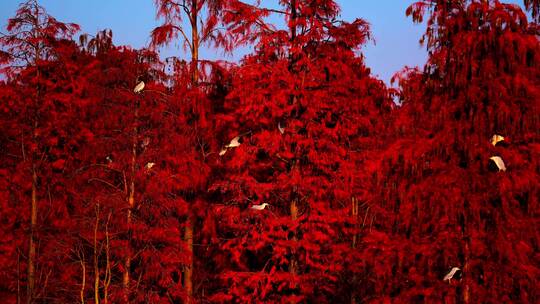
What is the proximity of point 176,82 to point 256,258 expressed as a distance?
691 cm

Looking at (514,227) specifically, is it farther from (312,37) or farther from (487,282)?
(312,37)

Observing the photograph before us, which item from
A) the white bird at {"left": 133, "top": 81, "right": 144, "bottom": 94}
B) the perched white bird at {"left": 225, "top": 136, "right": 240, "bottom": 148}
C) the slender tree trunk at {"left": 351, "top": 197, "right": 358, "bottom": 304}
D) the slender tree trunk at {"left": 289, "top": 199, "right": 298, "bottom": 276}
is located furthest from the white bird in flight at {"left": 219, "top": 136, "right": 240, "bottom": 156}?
the slender tree trunk at {"left": 351, "top": 197, "right": 358, "bottom": 304}

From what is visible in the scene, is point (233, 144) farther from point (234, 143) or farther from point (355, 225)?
point (355, 225)

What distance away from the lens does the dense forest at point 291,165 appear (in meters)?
12.9

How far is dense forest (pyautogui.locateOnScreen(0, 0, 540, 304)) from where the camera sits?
12.9 metres

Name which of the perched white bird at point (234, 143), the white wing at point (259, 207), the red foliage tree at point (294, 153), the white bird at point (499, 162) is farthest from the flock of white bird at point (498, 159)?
the perched white bird at point (234, 143)

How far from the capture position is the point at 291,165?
61.8 ft

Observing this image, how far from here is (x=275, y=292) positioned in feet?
63.2

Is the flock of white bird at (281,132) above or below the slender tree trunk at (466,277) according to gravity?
above

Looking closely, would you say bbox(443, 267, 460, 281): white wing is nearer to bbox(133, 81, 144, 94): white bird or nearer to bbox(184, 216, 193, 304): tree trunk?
bbox(184, 216, 193, 304): tree trunk

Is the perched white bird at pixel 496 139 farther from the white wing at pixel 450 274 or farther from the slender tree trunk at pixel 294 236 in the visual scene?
the slender tree trunk at pixel 294 236

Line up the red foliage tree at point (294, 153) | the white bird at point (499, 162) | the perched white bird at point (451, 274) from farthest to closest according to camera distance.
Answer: the red foliage tree at point (294, 153) → the perched white bird at point (451, 274) → the white bird at point (499, 162)

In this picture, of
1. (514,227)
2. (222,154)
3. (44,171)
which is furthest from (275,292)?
(44,171)

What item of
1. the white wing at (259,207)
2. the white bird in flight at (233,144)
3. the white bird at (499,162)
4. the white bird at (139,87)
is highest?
the white bird at (139,87)
